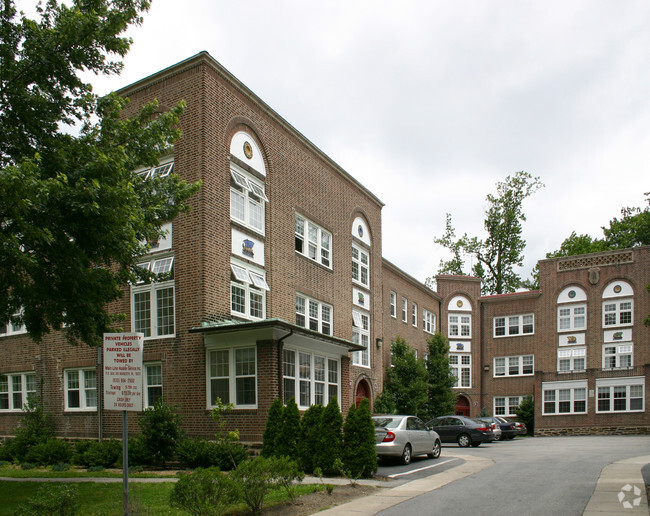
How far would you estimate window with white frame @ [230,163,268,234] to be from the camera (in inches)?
852

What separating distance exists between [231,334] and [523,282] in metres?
49.6

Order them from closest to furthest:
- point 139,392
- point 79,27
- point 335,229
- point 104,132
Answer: point 139,392 < point 79,27 < point 104,132 < point 335,229

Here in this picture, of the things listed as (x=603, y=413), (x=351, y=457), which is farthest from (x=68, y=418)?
(x=603, y=413)

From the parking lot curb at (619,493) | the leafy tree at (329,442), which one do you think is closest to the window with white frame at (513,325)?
the parking lot curb at (619,493)

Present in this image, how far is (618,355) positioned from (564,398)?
14.6ft

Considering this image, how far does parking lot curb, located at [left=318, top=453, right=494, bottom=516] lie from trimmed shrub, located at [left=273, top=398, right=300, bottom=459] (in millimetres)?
3297

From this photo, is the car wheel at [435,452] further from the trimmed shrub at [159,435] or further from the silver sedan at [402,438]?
the trimmed shrub at [159,435]

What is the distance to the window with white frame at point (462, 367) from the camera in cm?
4825

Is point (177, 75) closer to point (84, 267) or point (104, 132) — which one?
point (104, 132)

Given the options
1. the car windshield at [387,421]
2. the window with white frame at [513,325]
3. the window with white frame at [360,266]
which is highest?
the window with white frame at [360,266]

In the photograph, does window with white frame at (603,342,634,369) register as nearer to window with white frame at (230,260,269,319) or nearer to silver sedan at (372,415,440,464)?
silver sedan at (372,415,440,464)

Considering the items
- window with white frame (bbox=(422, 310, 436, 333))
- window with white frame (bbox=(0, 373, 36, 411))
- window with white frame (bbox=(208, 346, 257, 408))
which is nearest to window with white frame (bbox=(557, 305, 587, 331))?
window with white frame (bbox=(422, 310, 436, 333))

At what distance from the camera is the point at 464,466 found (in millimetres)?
19016

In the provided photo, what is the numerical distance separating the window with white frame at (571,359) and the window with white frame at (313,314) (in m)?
24.1
